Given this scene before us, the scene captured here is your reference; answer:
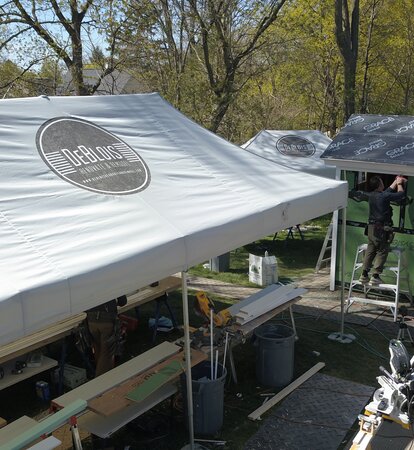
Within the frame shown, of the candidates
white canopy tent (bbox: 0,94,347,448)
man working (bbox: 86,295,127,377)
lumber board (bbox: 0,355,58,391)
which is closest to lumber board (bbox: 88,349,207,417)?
man working (bbox: 86,295,127,377)

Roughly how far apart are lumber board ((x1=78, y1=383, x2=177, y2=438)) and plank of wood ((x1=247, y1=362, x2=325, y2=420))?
1245 millimetres

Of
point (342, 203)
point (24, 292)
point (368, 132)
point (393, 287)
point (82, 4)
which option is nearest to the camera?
point (24, 292)

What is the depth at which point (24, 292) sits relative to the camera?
332cm

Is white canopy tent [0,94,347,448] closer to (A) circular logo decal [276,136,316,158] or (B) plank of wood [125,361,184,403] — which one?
(B) plank of wood [125,361,184,403]

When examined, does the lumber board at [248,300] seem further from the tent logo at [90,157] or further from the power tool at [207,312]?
the tent logo at [90,157]

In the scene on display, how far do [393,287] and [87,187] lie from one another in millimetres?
5694

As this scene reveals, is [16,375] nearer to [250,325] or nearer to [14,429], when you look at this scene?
[14,429]

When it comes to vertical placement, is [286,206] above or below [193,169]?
below

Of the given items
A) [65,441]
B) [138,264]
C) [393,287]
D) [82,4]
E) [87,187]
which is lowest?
[65,441]

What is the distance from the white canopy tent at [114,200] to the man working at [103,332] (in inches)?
58.6

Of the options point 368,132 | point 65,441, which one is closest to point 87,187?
point 65,441

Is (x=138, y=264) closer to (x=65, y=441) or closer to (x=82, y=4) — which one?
(x=65, y=441)

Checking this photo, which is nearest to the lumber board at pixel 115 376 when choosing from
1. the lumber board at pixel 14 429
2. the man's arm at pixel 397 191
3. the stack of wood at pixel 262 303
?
the lumber board at pixel 14 429

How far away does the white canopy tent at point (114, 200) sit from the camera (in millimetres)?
3670
